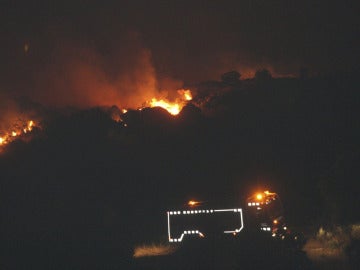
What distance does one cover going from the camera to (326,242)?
2222 centimetres

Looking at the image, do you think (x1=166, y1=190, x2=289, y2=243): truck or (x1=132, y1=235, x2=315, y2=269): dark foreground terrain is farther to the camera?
(x1=166, y1=190, x2=289, y2=243): truck

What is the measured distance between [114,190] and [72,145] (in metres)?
14.5

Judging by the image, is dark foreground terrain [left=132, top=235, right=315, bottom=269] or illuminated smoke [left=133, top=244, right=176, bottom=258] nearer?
dark foreground terrain [left=132, top=235, right=315, bottom=269]

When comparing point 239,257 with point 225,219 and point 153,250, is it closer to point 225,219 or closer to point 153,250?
point 225,219

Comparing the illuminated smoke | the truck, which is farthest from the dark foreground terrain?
the truck

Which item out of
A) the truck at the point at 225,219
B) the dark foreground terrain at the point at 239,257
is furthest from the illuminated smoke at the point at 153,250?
the dark foreground terrain at the point at 239,257

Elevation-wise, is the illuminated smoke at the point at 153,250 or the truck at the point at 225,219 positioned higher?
the truck at the point at 225,219

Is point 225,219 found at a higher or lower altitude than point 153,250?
higher

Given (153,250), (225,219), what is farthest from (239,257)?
(153,250)

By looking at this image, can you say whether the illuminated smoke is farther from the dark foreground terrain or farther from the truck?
the dark foreground terrain

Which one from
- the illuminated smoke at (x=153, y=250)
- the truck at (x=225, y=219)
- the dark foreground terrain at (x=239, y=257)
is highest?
the truck at (x=225, y=219)

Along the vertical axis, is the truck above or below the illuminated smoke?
above

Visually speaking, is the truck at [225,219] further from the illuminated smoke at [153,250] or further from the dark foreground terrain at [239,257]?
the dark foreground terrain at [239,257]

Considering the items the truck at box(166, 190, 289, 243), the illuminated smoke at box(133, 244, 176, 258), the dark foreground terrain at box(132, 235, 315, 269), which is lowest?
the dark foreground terrain at box(132, 235, 315, 269)
